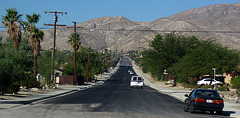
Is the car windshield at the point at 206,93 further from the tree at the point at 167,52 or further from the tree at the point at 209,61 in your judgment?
the tree at the point at 167,52

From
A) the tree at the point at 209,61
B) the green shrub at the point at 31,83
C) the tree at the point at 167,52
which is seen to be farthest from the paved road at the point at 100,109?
the tree at the point at 167,52

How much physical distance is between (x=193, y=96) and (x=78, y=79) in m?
52.0

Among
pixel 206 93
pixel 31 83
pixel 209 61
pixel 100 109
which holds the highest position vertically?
pixel 209 61

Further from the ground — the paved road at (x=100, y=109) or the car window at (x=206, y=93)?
the car window at (x=206, y=93)

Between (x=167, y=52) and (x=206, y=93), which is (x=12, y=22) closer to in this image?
(x=167, y=52)

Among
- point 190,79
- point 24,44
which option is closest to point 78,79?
point 190,79

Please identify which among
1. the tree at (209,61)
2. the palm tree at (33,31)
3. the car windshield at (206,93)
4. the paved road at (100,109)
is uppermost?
the palm tree at (33,31)

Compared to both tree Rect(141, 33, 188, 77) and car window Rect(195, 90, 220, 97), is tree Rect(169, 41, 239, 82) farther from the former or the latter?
car window Rect(195, 90, 220, 97)

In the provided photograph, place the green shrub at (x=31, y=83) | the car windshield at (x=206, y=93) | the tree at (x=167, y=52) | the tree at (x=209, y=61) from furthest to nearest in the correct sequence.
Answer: the tree at (x=167, y=52) < the tree at (x=209, y=61) < the green shrub at (x=31, y=83) < the car windshield at (x=206, y=93)

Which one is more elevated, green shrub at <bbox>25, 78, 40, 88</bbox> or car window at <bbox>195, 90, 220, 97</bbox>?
green shrub at <bbox>25, 78, 40, 88</bbox>

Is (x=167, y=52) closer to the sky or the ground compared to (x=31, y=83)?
closer to the sky

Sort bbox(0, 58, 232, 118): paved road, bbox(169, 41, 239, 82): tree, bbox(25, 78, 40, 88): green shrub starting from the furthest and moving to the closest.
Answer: bbox(169, 41, 239, 82): tree, bbox(25, 78, 40, 88): green shrub, bbox(0, 58, 232, 118): paved road

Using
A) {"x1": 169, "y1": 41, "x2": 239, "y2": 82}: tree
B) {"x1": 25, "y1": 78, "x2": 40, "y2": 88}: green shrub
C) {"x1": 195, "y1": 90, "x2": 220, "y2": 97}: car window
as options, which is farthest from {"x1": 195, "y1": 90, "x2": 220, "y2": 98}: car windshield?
{"x1": 169, "y1": 41, "x2": 239, "y2": 82}: tree

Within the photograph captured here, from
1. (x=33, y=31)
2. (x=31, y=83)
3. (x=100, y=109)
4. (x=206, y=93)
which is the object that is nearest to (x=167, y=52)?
(x=33, y=31)
